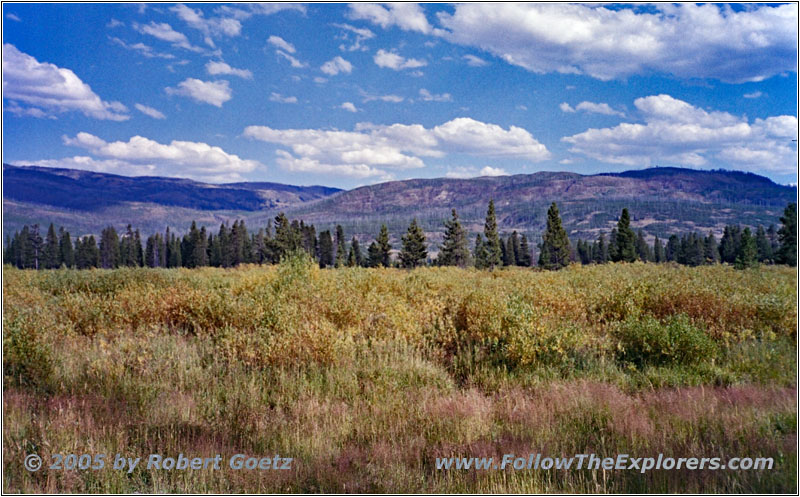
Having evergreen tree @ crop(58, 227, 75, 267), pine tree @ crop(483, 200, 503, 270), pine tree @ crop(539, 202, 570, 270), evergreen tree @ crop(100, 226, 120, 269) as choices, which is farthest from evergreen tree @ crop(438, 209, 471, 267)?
evergreen tree @ crop(58, 227, 75, 267)

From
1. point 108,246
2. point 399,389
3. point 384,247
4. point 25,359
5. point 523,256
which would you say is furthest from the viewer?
point 108,246

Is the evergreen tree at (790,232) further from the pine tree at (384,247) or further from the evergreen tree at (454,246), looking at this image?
the pine tree at (384,247)

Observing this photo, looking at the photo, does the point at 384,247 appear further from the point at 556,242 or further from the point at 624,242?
the point at 624,242

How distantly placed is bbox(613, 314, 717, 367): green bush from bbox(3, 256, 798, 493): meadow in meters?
0.03

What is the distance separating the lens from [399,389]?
271 inches

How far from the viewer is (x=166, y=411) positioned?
6148 mm

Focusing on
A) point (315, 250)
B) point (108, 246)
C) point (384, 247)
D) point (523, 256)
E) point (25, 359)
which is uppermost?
point (108, 246)

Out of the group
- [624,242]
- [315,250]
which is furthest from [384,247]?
[624,242]

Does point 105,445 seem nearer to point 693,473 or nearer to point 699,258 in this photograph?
point 693,473

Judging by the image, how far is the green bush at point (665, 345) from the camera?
300 inches

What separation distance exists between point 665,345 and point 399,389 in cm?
467

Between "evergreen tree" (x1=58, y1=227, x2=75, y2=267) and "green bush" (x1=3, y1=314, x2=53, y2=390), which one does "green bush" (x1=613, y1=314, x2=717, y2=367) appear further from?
"evergreen tree" (x1=58, y1=227, x2=75, y2=267)

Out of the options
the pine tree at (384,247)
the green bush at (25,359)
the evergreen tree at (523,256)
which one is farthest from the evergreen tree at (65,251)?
the green bush at (25,359)

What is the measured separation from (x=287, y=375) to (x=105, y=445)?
2.66m
